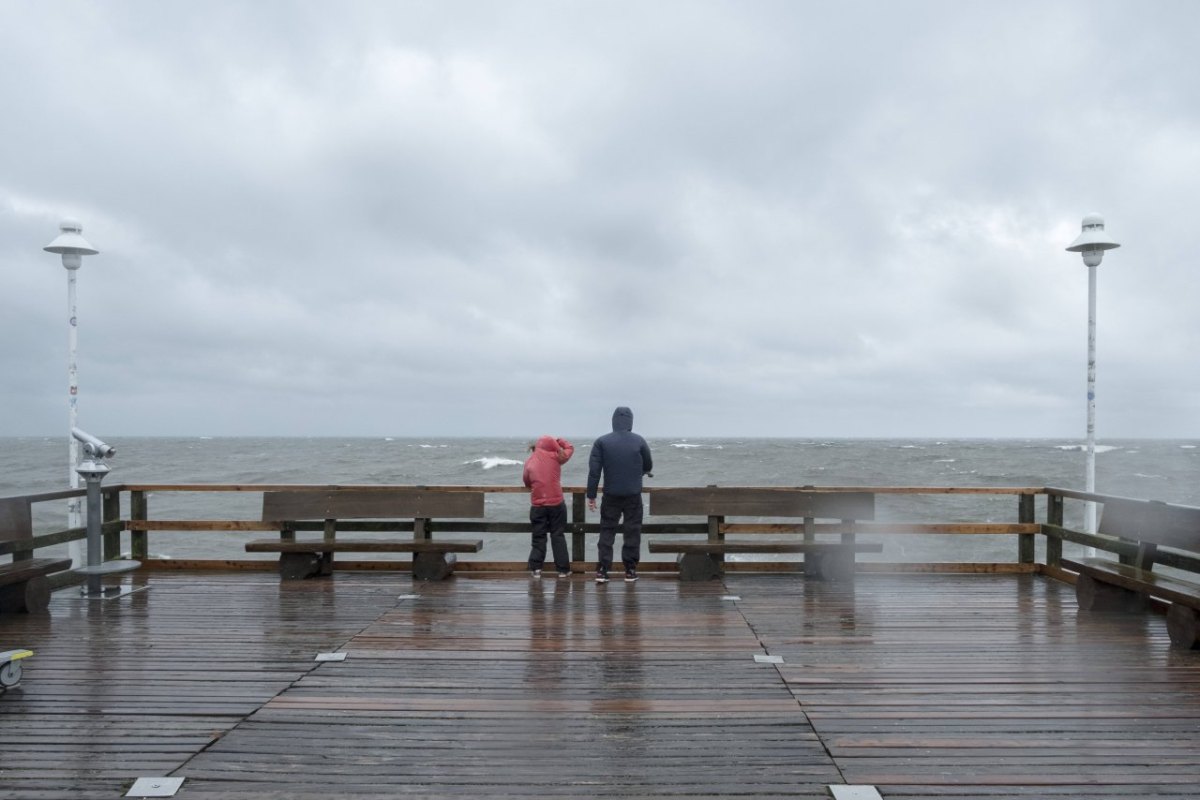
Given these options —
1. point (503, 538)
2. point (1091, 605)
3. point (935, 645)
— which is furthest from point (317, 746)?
point (503, 538)

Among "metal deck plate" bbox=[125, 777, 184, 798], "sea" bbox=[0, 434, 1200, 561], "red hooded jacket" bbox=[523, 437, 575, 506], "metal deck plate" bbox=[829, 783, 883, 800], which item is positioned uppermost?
"red hooded jacket" bbox=[523, 437, 575, 506]

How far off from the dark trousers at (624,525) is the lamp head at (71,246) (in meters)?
6.04

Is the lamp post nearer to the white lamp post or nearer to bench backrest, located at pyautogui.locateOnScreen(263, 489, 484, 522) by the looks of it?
bench backrest, located at pyautogui.locateOnScreen(263, 489, 484, 522)

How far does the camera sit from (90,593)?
7766 mm

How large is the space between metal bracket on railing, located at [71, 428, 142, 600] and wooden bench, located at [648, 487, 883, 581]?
16.9 ft

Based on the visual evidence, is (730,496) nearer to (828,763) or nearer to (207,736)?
(828,763)

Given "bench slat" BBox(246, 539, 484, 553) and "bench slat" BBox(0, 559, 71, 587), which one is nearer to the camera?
"bench slat" BBox(0, 559, 71, 587)

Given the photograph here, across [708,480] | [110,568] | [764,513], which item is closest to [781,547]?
[764,513]

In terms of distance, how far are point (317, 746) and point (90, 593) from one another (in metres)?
4.99

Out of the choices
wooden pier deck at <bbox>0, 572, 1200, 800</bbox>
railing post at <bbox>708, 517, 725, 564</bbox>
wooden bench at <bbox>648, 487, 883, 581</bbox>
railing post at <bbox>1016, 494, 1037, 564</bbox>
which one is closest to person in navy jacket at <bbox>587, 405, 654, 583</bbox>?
wooden bench at <bbox>648, 487, 883, 581</bbox>

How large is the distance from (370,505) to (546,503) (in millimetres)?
1928

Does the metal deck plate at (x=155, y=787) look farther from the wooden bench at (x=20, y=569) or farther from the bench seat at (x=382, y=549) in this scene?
the bench seat at (x=382, y=549)

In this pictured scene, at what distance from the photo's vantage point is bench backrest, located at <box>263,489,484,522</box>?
29.4 ft

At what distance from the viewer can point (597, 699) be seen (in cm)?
480
